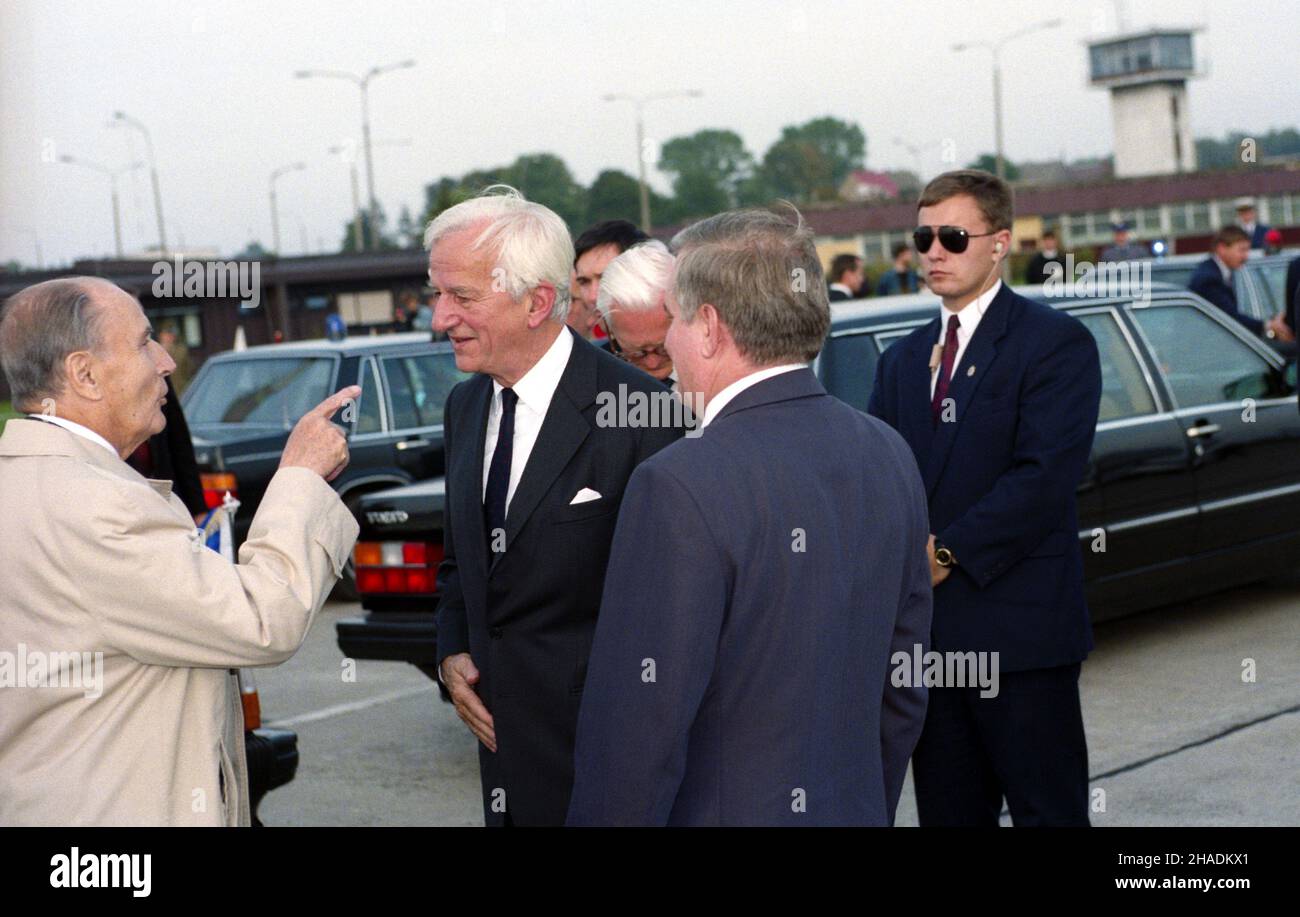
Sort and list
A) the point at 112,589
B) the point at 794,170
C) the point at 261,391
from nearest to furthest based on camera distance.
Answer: the point at 112,589, the point at 261,391, the point at 794,170

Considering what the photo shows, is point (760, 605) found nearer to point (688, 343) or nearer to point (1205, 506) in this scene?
point (688, 343)

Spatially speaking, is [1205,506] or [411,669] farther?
[411,669]

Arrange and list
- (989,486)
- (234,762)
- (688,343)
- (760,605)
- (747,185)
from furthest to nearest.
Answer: (747,185), (989,486), (234,762), (688,343), (760,605)

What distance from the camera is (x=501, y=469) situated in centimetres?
366

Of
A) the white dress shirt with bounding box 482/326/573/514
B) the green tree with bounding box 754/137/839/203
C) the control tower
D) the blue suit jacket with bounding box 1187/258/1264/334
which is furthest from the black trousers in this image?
the green tree with bounding box 754/137/839/203

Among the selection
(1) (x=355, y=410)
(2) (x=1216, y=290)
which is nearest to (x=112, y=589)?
(1) (x=355, y=410)

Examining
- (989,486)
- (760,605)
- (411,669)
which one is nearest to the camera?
(760,605)

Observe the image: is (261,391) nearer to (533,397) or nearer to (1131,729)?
(1131,729)

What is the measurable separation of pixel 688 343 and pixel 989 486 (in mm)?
A: 1850

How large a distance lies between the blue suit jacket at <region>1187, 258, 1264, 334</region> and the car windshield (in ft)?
23.9

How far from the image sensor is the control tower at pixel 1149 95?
89250 millimetres

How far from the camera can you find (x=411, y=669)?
941 centimetres

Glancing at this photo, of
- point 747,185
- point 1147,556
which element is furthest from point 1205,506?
point 747,185

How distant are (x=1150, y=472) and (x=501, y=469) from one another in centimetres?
503
